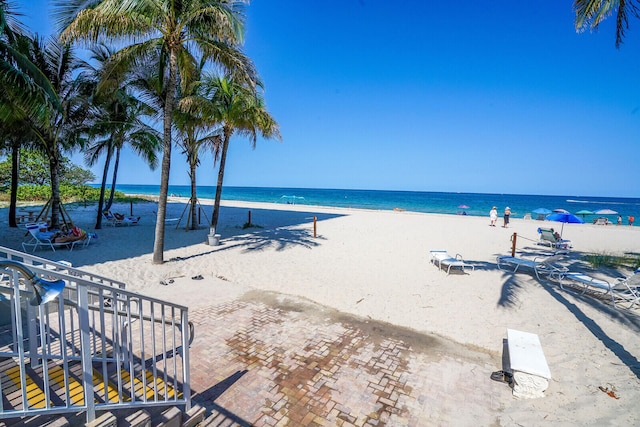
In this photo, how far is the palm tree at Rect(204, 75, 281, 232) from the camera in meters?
12.5

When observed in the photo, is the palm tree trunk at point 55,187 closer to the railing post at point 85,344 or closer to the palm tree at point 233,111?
the palm tree at point 233,111

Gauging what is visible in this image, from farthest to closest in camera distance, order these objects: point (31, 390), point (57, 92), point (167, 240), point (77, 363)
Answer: point (167, 240)
point (57, 92)
point (77, 363)
point (31, 390)

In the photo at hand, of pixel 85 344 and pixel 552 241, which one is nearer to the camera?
pixel 85 344

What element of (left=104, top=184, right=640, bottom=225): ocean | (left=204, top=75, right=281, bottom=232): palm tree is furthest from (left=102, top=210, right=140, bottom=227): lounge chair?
(left=104, top=184, right=640, bottom=225): ocean

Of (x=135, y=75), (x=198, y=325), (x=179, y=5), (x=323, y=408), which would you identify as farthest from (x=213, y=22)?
(x=323, y=408)

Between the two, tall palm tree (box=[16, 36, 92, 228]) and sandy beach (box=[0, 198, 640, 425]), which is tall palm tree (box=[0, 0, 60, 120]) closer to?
tall palm tree (box=[16, 36, 92, 228])

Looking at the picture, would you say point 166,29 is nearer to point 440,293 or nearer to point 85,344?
point 85,344

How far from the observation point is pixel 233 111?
40.9 feet

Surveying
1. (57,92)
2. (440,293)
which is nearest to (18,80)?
(57,92)

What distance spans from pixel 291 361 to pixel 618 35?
11.0 meters

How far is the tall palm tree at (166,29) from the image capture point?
24.4ft

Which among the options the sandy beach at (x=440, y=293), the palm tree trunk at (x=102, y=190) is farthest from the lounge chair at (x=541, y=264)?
the palm tree trunk at (x=102, y=190)

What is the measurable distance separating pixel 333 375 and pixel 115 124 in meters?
15.3

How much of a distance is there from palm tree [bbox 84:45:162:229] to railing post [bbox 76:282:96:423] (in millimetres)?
10525
